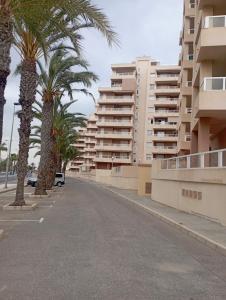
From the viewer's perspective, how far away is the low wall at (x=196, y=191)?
58.5 ft

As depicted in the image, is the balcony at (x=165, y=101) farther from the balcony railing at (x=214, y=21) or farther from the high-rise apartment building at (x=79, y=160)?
the balcony railing at (x=214, y=21)

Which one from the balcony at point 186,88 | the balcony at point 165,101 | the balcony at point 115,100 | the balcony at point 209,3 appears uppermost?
the balcony at point 115,100

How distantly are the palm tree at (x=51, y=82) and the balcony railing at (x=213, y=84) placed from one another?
8.80 m

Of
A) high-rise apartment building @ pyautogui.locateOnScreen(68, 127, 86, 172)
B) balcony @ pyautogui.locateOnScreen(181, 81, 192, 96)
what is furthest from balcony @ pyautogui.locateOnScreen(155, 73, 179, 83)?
high-rise apartment building @ pyautogui.locateOnScreen(68, 127, 86, 172)

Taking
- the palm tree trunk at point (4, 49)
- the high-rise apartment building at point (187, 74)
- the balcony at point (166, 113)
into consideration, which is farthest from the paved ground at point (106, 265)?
the balcony at point (166, 113)

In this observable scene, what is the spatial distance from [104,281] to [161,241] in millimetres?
5903

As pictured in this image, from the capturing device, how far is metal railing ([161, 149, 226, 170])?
18.2m

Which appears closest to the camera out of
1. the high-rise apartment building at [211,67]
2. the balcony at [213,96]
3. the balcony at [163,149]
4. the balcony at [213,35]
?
the balcony at [213,96]

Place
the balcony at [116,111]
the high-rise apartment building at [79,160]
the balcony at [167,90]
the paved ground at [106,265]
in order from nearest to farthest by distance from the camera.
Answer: the paved ground at [106,265], the balcony at [167,90], the balcony at [116,111], the high-rise apartment building at [79,160]

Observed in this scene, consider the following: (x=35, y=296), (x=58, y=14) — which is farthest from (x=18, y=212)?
(x=35, y=296)

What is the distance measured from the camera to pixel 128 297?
6844 mm

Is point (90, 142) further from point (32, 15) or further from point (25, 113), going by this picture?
point (32, 15)

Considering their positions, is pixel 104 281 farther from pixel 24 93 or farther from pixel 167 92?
pixel 167 92

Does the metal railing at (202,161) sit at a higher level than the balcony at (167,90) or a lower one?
lower
